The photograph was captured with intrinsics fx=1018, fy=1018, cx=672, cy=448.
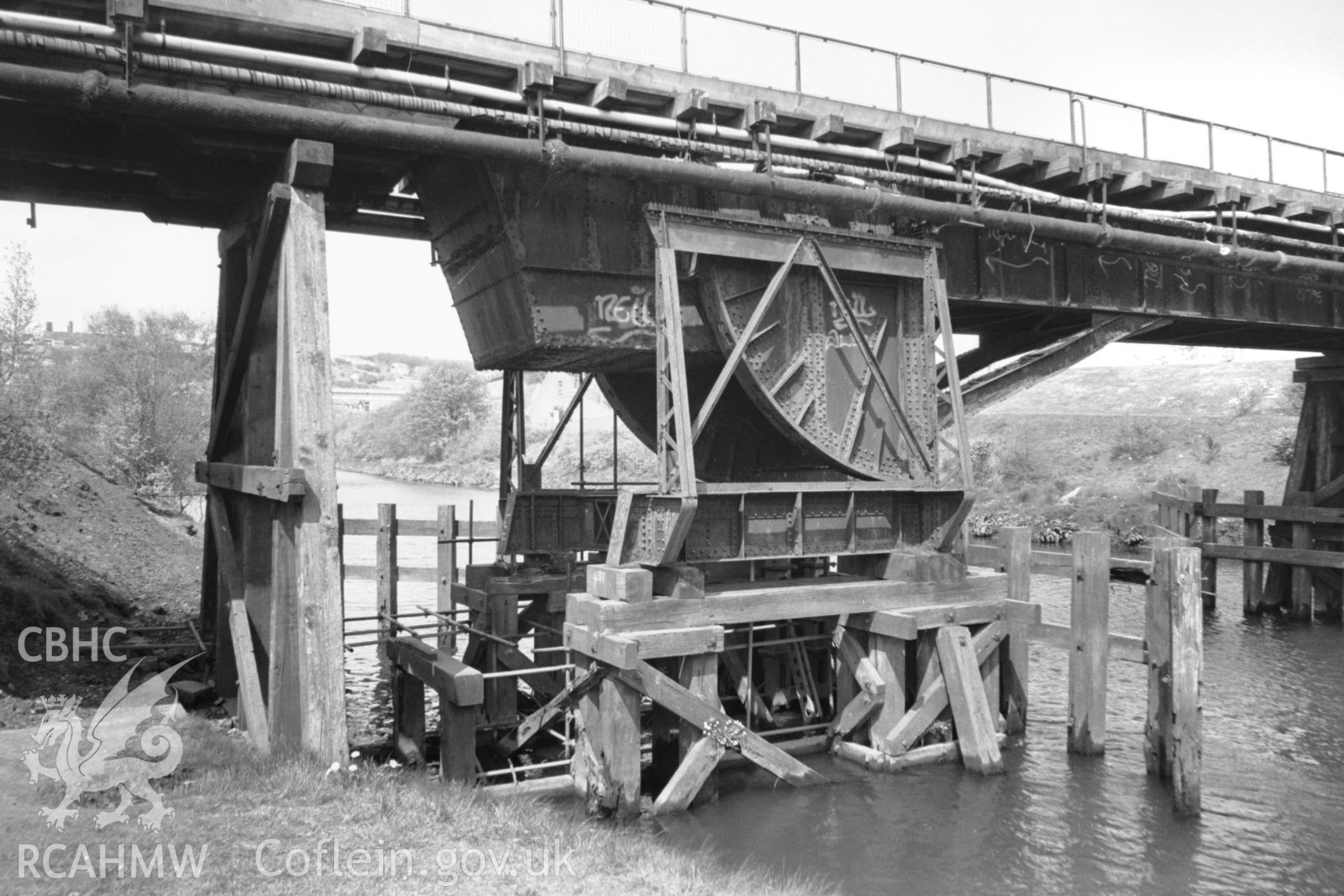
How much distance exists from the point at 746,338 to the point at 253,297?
195 inches

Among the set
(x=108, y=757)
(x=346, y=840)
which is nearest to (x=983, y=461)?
(x=346, y=840)

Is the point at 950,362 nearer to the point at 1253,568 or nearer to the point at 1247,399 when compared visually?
the point at 1253,568

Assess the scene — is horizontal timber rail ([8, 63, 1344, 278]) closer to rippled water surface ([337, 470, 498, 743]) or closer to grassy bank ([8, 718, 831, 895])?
grassy bank ([8, 718, 831, 895])

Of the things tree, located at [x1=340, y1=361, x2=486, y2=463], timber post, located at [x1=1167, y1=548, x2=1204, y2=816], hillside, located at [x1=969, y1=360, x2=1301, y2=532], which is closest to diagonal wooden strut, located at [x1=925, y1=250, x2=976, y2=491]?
timber post, located at [x1=1167, y1=548, x2=1204, y2=816]

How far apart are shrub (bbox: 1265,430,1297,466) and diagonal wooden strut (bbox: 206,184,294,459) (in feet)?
140

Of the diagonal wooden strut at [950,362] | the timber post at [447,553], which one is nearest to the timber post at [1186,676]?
the diagonal wooden strut at [950,362]

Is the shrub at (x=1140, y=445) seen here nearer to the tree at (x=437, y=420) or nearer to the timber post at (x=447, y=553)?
the timber post at (x=447, y=553)

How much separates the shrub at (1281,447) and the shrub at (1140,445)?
4351mm

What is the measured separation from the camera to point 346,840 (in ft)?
22.2

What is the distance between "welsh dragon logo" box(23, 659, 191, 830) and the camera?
6688 mm

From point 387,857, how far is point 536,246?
21.4 feet

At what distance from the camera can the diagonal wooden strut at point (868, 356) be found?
37.4ft

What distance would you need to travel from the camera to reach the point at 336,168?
11297mm

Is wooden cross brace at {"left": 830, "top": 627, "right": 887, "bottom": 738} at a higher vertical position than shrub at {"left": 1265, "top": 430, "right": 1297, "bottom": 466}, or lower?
lower
